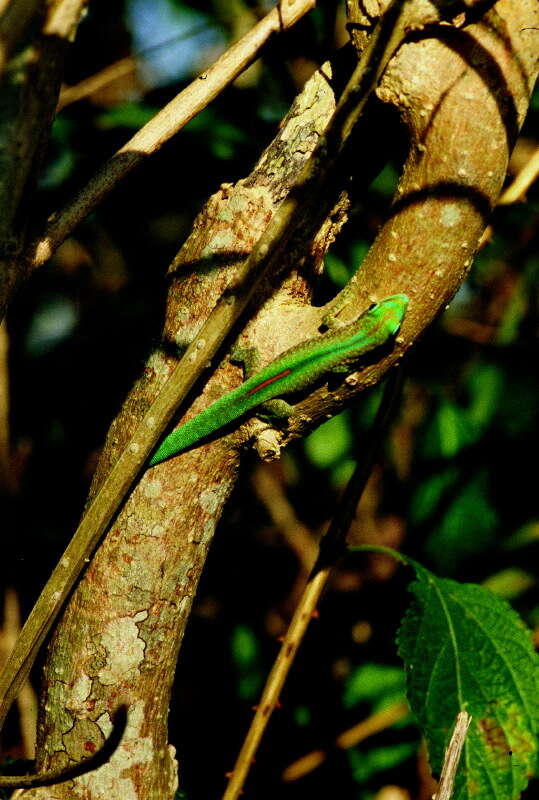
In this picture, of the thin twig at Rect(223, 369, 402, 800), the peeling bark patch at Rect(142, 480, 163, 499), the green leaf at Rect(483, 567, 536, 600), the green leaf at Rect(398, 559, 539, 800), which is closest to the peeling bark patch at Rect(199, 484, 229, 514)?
the peeling bark patch at Rect(142, 480, 163, 499)

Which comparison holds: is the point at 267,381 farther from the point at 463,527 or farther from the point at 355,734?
the point at 355,734

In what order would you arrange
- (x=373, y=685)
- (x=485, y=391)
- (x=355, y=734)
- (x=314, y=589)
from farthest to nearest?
(x=485, y=391)
(x=373, y=685)
(x=355, y=734)
(x=314, y=589)

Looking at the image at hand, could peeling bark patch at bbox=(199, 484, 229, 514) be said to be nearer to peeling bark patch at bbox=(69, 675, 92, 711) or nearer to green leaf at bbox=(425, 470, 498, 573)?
peeling bark patch at bbox=(69, 675, 92, 711)

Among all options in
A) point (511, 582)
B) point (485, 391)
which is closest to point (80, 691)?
point (511, 582)

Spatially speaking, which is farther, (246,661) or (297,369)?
(246,661)

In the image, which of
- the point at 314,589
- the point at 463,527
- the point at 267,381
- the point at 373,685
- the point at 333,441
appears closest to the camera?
the point at 267,381

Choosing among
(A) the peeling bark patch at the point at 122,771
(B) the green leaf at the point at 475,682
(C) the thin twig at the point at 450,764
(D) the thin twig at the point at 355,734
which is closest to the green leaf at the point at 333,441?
(D) the thin twig at the point at 355,734

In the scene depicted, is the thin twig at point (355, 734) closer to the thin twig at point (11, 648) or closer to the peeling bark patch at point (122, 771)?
the thin twig at point (11, 648)
